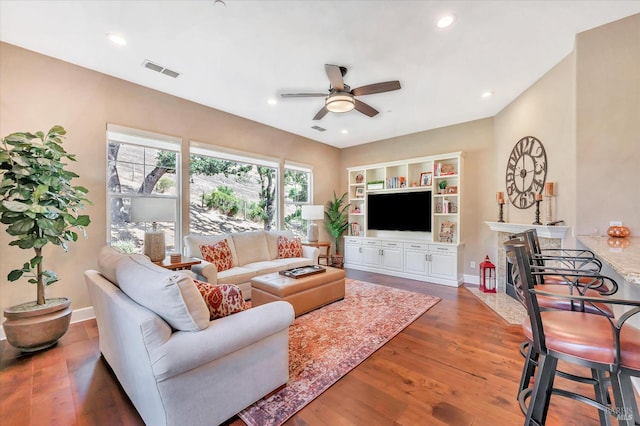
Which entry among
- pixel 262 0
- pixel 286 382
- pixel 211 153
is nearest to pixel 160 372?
pixel 286 382

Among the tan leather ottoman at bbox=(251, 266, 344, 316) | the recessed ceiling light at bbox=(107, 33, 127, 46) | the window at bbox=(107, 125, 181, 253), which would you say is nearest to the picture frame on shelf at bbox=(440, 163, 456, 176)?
the tan leather ottoman at bbox=(251, 266, 344, 316)

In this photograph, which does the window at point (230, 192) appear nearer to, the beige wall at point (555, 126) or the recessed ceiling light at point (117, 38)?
the recessed ceiling light at point (117, 38)

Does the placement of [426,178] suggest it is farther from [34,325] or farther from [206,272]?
[34,325]

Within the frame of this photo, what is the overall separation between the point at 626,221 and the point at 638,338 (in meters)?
1.97

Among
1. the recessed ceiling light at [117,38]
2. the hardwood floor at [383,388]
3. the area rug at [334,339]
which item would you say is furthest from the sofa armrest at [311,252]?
the recessed ceiling light at [117,38]

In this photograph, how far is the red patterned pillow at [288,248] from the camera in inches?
182

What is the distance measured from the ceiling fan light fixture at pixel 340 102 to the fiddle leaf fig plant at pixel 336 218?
336cm

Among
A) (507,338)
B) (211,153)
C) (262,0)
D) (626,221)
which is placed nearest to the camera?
(262,0)

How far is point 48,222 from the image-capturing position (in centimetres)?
239

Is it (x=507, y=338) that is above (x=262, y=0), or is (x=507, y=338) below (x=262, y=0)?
below

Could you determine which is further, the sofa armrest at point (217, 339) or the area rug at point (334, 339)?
the area rug at point (334, 339)

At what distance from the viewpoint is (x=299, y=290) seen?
10.3 feet

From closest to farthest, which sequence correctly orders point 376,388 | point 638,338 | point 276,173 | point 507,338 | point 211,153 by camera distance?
point 638,338, point 376,388, point 507,338, point 211,153, point 276,173

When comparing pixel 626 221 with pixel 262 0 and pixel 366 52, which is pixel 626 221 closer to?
pixel 366 52
